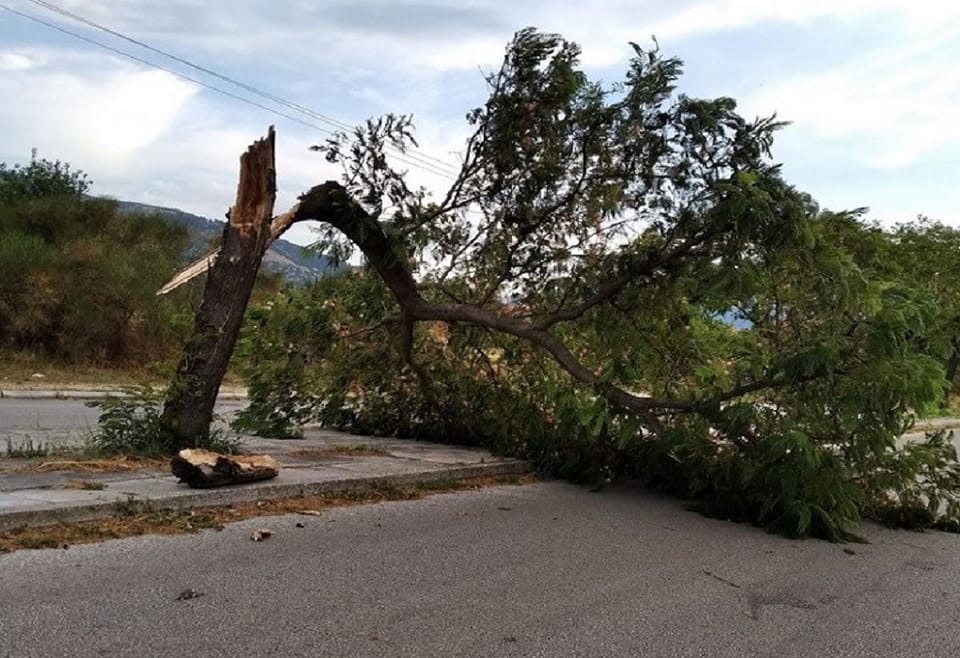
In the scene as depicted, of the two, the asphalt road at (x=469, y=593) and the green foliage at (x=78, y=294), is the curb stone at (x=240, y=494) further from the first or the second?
the green foliage at (x=78, y=294)

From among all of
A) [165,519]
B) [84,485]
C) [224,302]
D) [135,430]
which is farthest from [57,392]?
[165,519]

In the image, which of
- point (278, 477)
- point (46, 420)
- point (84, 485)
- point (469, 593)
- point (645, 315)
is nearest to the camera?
point (469, 593)

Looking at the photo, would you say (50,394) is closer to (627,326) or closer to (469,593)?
(627,326)

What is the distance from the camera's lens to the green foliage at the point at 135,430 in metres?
8.16

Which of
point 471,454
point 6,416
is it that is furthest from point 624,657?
point 6,416

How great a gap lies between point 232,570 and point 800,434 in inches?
185

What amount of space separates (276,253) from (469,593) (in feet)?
45.6

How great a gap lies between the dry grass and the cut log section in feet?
0.85

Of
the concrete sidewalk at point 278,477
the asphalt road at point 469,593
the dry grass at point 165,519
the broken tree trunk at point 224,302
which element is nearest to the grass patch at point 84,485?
the concrete sidewalk at point 278,477

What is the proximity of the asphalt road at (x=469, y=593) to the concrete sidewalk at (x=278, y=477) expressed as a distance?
1.74 feet

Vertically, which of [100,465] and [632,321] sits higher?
[632,321]

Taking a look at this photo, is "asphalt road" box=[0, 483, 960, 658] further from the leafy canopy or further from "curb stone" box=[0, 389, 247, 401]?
"curb stone" box=[0, 389, 247, 401]

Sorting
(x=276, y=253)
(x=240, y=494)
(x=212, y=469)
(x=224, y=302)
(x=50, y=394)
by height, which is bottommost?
(x=50, y=394)

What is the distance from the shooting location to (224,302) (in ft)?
27.3
